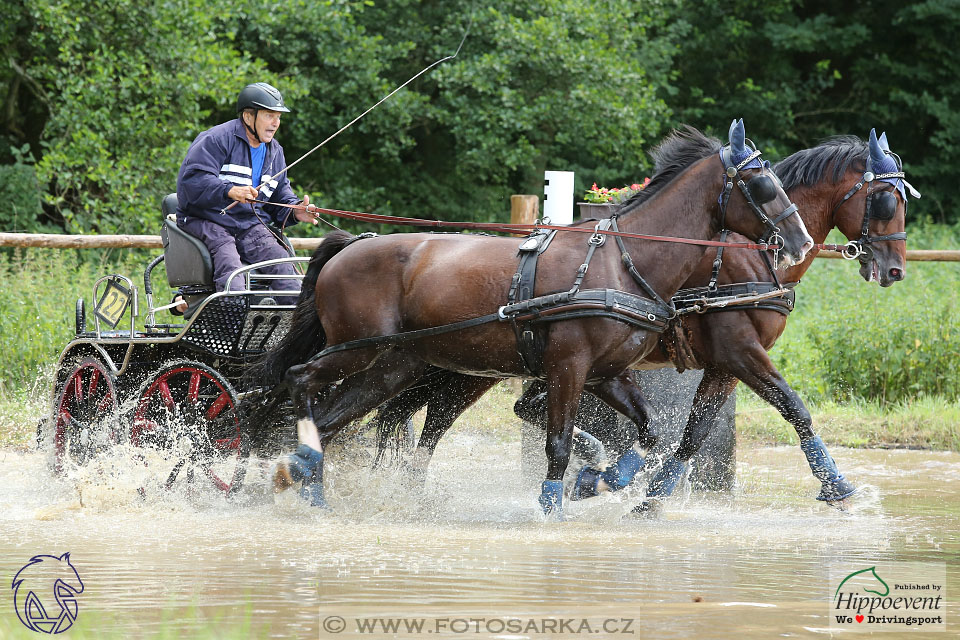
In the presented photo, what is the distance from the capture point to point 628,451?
5.96 meters

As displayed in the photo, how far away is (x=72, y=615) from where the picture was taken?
3545 millimetres

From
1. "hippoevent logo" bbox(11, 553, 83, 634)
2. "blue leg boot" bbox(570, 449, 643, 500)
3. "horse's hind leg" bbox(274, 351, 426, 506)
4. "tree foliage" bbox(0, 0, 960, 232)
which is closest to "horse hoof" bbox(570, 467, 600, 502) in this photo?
"blue leg boot" bbox(570, 449, 643, 500)

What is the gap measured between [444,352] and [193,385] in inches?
56.6

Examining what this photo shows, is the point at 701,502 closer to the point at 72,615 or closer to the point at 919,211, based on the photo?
the point at 72,615

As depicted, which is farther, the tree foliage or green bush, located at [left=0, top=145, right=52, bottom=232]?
green bush, located at [left=0, top=145, right=52, bottom=232]

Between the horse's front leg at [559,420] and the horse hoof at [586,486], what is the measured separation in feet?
1.54

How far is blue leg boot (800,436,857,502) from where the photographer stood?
5664 millimetres

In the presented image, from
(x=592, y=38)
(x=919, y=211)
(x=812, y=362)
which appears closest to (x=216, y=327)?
(x=812, y=362)

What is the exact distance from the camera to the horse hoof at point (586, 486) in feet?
19.4

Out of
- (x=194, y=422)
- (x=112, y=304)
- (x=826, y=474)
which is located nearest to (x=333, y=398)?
(x=194, y=422)

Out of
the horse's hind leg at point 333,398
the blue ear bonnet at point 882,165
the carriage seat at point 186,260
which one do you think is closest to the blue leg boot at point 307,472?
the horse's hind leg at point 333,398

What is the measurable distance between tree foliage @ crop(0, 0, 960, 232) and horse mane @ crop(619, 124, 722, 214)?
6.61 meters

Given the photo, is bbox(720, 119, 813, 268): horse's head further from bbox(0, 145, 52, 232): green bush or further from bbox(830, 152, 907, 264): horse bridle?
bbox(0, 145, 52, 232): green bush

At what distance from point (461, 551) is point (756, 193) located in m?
2.15
